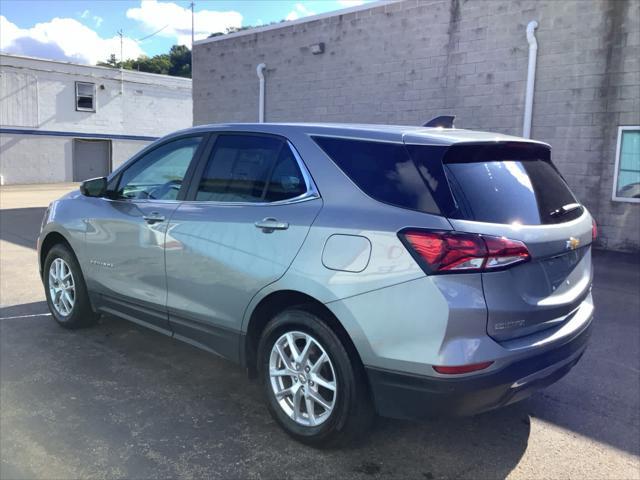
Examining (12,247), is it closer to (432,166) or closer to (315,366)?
(315,366)

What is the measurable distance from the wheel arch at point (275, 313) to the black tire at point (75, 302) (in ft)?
7.08

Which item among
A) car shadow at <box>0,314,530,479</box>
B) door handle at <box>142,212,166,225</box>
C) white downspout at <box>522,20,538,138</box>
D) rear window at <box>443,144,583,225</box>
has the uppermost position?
white downspout at <box>522,20,538,138</box>

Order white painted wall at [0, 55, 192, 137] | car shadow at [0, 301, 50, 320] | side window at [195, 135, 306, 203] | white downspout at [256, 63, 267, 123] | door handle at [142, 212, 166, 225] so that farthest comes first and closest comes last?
1. white painted wall at [0, 55, 192, 137]
2. white downspout at [256, 63, 267, 123]
3. car shadow at [0, 301, 50, 320]
4. door handle at [142, 212, 166, 225]
5. side window at [195, 135, 306, 203]

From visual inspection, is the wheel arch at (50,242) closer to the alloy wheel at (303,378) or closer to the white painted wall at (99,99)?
the alloy wheel at (303,378)

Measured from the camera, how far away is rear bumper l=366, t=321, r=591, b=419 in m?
2.70

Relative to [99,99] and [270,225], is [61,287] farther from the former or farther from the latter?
[99,99]

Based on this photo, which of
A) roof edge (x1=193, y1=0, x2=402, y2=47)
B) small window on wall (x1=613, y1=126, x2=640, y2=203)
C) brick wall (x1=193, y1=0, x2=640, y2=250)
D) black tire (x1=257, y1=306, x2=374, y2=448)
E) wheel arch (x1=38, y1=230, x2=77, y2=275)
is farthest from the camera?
roof edge (x1=193, y1=0, x2=402, y2=47)

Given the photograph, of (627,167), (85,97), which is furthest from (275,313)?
(85,97)

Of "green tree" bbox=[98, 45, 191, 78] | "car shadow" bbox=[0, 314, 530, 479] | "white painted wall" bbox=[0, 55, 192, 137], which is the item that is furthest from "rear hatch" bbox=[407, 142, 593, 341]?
"green tree" bbox=[98, 45, 191, 78]

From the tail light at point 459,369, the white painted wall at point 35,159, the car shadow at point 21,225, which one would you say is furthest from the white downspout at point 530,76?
the white painted wall at point 35,159

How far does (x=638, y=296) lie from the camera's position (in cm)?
697

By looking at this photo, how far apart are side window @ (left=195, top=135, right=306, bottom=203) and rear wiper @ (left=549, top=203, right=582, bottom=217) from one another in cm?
140

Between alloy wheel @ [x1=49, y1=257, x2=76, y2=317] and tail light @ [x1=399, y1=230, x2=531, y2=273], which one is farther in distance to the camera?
alloy wheel @ [x1=49, y1=257, x2=76, y2=317]

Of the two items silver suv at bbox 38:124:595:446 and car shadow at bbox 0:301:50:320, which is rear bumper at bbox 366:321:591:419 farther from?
car shadow at bbox 0:301:50:320
